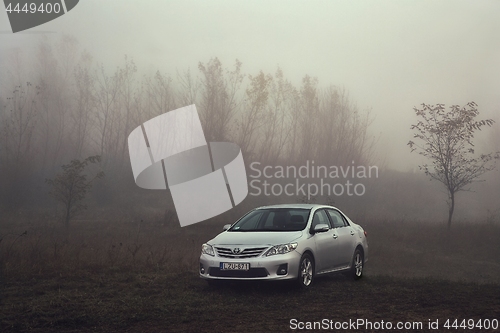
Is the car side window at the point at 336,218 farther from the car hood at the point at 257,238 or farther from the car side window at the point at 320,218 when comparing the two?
the car hood at the point at 257,238

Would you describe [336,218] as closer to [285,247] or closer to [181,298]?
[285,247]

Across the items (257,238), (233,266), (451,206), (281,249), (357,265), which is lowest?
(451,206)

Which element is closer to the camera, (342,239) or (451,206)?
(342,239)

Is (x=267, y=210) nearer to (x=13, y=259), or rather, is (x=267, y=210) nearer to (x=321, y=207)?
(x=321, y=207)

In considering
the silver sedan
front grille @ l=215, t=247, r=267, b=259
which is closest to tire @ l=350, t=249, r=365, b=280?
the silver sedan

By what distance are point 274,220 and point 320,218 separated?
100 cm

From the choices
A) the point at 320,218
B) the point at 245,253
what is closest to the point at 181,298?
the point at 245,253

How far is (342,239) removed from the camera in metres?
13.8

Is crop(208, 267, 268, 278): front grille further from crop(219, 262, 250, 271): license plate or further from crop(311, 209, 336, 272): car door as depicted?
crop(311, 209, 336, 272): car door

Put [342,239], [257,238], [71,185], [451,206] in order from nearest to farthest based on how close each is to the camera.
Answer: [257,238] → [342,239] → [71,185] → [451,206]

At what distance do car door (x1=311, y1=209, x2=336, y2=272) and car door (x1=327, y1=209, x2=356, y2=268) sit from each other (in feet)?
0.54

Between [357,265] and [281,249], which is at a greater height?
[281,249]

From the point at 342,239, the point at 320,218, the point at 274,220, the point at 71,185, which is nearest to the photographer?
the point at 274,220

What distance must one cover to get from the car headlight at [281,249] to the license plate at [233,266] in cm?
43
